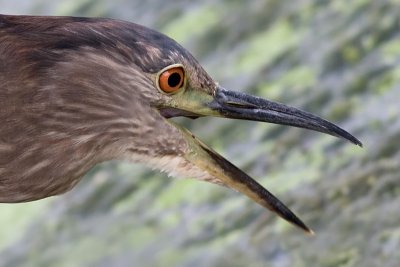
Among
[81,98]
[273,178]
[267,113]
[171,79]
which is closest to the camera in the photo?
[81,98]

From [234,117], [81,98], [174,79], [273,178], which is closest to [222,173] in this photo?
[234,117]

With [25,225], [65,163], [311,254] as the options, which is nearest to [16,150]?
[65,163]

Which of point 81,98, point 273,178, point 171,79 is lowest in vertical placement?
point 81,98

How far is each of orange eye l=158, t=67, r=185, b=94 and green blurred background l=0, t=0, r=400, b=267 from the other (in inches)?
54.2

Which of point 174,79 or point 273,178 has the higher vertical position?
point 273,178

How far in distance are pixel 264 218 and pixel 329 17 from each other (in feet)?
3.99

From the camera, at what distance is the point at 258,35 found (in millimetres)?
7188

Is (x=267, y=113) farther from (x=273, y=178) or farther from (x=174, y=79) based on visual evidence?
(x=273, y=178)

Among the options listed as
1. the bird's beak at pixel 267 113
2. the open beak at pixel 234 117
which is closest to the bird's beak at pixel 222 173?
the open beak at pixel 234 117

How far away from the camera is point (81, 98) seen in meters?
4.45

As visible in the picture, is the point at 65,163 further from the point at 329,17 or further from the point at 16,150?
the point at 329,17

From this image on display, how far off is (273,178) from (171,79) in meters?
1.76

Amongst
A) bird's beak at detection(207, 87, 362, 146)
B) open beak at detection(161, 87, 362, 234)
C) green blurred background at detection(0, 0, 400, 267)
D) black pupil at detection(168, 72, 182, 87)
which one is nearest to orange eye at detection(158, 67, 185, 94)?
black pupil at detection(168, 72, 182, 87)

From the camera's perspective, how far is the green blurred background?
19.3ft
